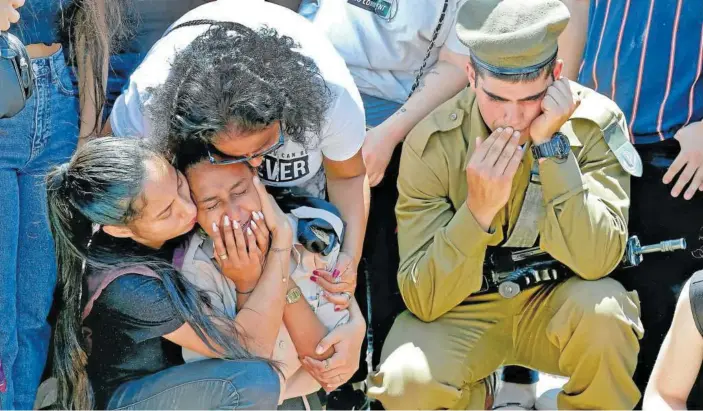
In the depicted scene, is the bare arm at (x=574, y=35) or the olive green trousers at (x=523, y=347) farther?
the bare arm at (x=574, y=35)

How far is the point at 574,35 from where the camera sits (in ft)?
A: 12.5

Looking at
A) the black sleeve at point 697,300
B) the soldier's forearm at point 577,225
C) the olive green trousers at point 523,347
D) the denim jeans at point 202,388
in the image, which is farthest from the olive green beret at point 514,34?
the denim jeans at point 202,388

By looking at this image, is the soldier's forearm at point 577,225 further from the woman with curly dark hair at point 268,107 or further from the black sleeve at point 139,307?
the black sleeve at point 139,307

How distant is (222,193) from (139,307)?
0.38 meters

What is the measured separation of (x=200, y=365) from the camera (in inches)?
124

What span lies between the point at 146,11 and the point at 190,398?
1288 millimetres

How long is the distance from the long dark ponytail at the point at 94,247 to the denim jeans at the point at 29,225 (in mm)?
96

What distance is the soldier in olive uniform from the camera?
3.25 m

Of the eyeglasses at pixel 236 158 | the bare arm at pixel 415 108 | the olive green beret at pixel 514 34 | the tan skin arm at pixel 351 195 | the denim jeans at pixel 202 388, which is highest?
the olive green beret at pixel 514 34

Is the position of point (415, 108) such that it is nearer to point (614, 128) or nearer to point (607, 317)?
point (614, 128)

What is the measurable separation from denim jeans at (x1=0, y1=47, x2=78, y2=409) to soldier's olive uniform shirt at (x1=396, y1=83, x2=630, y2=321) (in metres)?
1.06

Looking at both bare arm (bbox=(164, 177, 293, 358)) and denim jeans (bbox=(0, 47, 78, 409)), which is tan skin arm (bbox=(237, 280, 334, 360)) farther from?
denim jeans (bbox=(0, 47, 78, 409))

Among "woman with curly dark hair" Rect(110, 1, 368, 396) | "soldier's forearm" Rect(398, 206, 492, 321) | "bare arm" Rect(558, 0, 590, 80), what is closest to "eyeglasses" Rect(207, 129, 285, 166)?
"woman with curly dark hair" Rect(110, 1, 368, 396)

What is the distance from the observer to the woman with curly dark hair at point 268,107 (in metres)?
2.96
